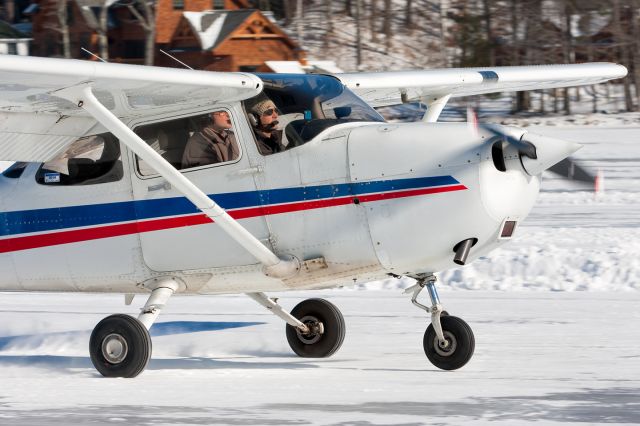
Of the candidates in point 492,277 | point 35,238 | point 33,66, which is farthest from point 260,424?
point 492,277

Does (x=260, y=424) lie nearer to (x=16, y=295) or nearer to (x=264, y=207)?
(x=264, y=207)

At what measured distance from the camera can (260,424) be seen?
5996 mm

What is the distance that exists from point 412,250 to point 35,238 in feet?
9.41

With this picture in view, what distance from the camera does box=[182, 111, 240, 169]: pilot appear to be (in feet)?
25.2

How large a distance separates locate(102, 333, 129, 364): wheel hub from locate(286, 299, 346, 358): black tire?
5.23ft

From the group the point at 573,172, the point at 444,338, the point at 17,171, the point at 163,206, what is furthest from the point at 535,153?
the point at 17,171

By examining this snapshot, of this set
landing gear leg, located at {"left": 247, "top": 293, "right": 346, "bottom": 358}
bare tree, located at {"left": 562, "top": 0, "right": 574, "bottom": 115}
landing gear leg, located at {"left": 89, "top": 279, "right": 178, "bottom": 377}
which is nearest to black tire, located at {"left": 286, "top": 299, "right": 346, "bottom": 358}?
landing gear leg, located at {"left": 247, "top": 293, "right": 346, "bottom": 358}

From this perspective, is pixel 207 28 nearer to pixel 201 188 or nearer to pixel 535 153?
pixel 201 188

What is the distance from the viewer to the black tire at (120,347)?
7637mm

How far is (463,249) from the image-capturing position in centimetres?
709

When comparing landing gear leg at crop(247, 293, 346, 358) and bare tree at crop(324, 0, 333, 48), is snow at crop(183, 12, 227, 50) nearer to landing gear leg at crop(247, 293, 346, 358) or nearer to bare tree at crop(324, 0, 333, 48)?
bare tree at crop(324, 0, 333, 48)

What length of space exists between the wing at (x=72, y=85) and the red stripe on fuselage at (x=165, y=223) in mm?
597

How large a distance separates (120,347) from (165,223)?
2.96 ft

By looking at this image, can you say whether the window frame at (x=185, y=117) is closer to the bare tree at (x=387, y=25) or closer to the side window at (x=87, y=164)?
the side window at (x=87, y=164)
